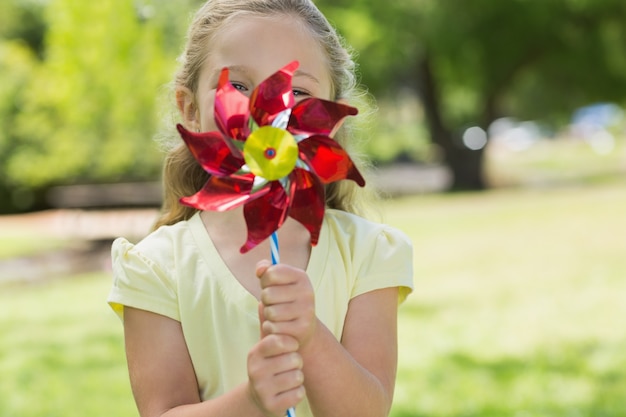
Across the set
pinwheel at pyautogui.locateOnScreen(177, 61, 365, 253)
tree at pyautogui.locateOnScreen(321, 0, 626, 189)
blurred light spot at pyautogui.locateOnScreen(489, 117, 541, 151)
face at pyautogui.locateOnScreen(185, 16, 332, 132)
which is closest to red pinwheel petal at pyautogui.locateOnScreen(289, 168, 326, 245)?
pinwheel at pyautogui.locateOnScreen(177, 61, 365, 253)

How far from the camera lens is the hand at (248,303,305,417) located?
1410 millimetres

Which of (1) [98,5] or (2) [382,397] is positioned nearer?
(2) [382,397]

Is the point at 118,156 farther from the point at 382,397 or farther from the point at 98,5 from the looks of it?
the point at 382,397

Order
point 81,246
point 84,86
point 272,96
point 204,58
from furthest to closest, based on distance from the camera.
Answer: point 81,246 → point 84,86 → point 204,58 → point 272,96

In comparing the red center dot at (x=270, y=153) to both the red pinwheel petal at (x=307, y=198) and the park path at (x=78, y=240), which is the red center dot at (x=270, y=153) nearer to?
the red pinwheel petal at (x=307, y=198)

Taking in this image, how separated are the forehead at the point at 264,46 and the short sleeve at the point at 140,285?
379mm

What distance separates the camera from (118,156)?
11164 mm

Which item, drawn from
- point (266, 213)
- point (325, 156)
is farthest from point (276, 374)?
point (325, 156)

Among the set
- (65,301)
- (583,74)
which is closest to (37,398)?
(65,301)

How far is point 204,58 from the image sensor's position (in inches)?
69.2

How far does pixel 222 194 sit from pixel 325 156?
0.18m

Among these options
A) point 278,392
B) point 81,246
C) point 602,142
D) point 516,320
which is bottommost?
point 516,320

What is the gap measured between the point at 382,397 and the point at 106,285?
23.4ft

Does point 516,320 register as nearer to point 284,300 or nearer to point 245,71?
point 245,71
